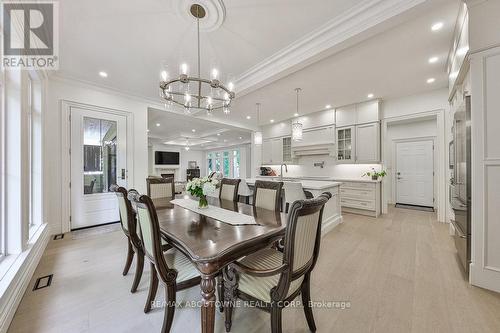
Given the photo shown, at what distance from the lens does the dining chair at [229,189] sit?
8.92 feet

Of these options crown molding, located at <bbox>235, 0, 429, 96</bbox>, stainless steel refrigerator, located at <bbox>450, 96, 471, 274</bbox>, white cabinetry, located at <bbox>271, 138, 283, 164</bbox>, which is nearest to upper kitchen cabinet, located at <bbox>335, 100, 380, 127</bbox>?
white cabinetry, located at <bbox>271, 138, 283, 164</bbox>

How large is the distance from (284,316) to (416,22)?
3146 millimetres

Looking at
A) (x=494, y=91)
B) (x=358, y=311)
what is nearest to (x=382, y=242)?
(x=358, y=311)

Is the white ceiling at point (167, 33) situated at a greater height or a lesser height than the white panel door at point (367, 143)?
greater

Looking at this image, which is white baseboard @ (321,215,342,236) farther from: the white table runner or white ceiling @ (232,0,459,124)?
white ceiling @ (232,0,459,124)

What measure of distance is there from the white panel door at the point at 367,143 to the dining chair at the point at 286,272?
4.00 m

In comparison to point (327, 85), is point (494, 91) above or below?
below

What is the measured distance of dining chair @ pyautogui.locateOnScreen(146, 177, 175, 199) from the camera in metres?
2.98

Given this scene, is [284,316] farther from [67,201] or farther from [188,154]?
[188,154]

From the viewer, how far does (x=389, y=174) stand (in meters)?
5.55

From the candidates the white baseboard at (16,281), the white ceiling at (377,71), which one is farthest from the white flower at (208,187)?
the white ceiling at (377,71)

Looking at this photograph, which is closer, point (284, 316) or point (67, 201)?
point (284, 316)

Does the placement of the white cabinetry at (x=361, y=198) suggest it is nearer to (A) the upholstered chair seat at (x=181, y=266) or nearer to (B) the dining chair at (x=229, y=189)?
(B) the dining chair at (x=229, y=189)

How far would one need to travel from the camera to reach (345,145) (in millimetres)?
5035
